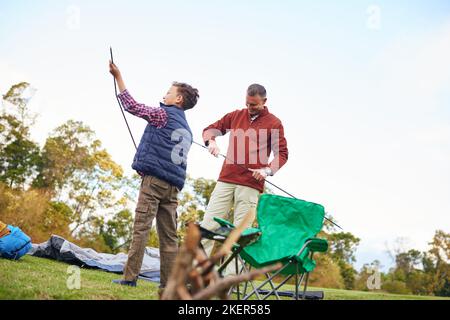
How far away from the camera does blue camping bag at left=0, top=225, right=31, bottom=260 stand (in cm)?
404

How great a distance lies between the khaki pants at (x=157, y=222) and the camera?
3.00 meters

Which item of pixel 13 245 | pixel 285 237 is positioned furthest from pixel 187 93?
pixel 13 245

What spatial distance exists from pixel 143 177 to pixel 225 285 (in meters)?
2.06

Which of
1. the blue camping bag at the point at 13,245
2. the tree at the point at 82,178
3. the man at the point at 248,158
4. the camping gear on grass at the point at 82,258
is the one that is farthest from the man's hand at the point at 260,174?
the tree at the point at 82,178

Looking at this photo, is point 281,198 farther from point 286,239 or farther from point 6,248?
point 6,248

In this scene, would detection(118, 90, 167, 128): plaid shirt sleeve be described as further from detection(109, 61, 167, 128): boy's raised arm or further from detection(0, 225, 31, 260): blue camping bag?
detection(0, 225, 31, 260): blue camping bag

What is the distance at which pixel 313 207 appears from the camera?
112 inches

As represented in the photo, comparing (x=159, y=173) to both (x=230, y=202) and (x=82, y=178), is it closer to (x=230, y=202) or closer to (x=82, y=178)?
(x=230, y=202)

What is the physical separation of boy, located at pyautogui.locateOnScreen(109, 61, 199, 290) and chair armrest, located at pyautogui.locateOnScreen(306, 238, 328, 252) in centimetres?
111

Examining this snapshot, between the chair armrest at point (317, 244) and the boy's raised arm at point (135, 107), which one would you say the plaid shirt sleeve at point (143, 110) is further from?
the chair armrest at point (317, 244)

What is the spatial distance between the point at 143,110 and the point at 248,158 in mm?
1010

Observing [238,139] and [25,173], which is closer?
[238,139]

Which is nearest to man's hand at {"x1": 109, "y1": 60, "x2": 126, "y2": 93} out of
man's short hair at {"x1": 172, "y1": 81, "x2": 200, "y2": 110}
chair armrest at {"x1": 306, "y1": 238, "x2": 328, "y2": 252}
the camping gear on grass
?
man's short hair at {"x1": 172, "y1": 81, "x2": 200, "y2": 110}

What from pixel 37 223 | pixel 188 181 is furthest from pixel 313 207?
pixel 188 181
